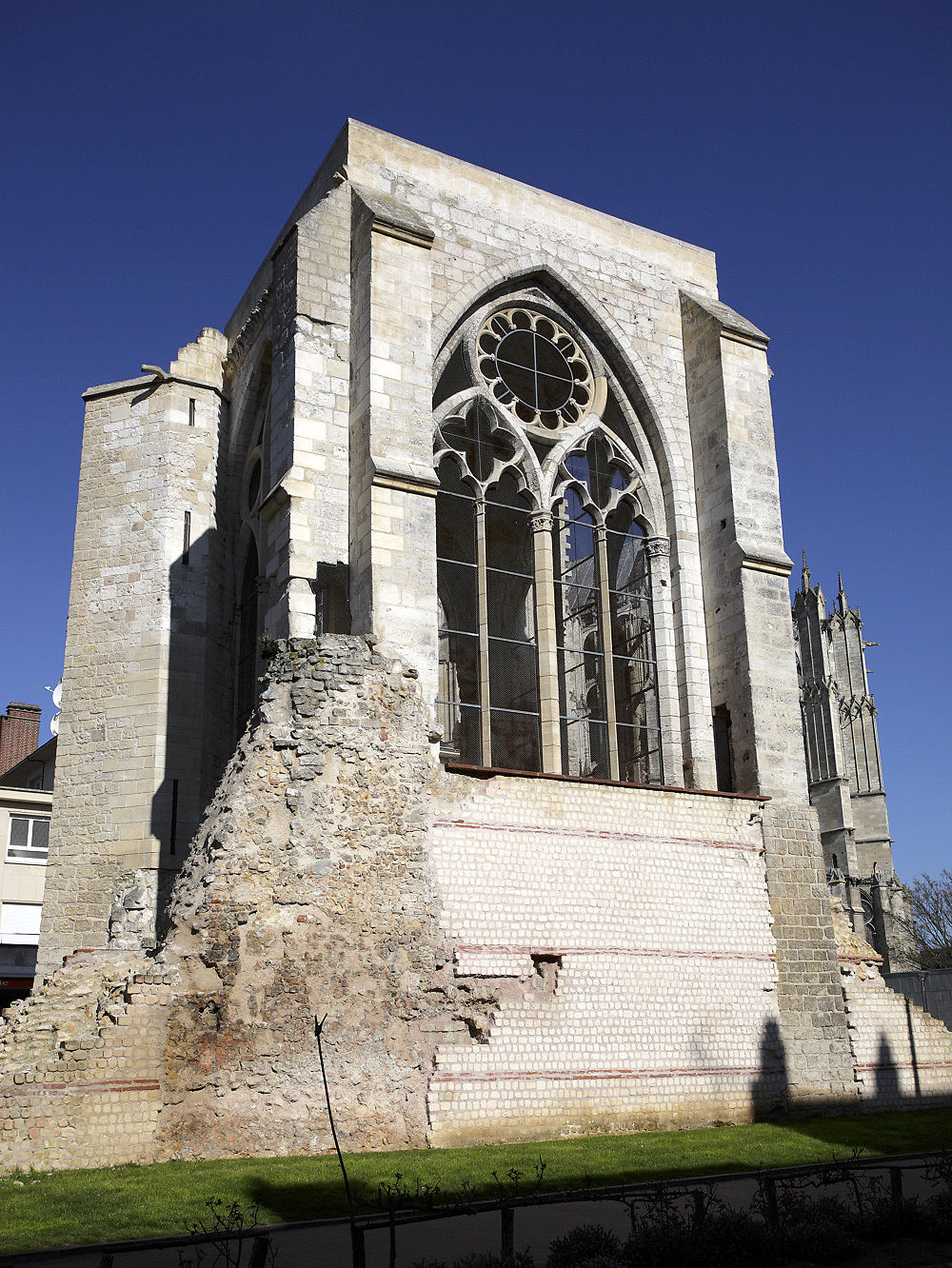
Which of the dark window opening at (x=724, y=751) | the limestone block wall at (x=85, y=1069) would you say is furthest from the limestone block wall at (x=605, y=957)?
the limestone block wall at (x=85, y=1069)

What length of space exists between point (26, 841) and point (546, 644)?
16.7 meters

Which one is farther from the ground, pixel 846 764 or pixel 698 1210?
pixel 846 764

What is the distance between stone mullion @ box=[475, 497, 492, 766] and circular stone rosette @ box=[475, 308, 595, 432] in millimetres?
1847

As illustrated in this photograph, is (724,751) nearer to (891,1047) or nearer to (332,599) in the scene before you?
(891,1047)

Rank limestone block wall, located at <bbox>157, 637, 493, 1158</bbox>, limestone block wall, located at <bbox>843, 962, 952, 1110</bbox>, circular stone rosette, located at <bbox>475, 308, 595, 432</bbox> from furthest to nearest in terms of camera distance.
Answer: circular stone rosette, located at <bbox>475, 308, 595, 432</bbox>
limestone block wall, located at <bbox>843, 962, 952, 1110</bbox>
limestone block wall, located at <bbox>157, 637, 493, 1158</bbox>

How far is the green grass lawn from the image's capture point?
720 centimetres

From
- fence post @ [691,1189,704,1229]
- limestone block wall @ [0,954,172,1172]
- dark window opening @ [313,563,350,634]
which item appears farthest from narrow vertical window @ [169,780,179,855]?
fence post @ [691,1189,704,1229]

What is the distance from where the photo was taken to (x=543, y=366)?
55.6ft

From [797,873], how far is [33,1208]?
30.1ft

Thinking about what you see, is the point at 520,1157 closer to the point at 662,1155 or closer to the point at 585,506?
the point at 662,1155

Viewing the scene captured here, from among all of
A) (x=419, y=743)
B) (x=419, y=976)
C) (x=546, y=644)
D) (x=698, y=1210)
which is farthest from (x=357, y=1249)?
(x=546, y=644)

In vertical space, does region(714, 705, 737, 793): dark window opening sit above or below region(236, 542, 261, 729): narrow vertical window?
below

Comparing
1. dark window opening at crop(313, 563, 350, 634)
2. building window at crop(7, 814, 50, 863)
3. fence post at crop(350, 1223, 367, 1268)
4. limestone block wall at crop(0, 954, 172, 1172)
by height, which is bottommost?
fence post at crop(350, 1223, 367, 1268)

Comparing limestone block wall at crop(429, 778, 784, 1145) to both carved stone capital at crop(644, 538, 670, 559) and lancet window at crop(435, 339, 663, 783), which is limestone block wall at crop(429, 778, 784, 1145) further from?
carved stone capital at crop(644, 538, 670, 559)
